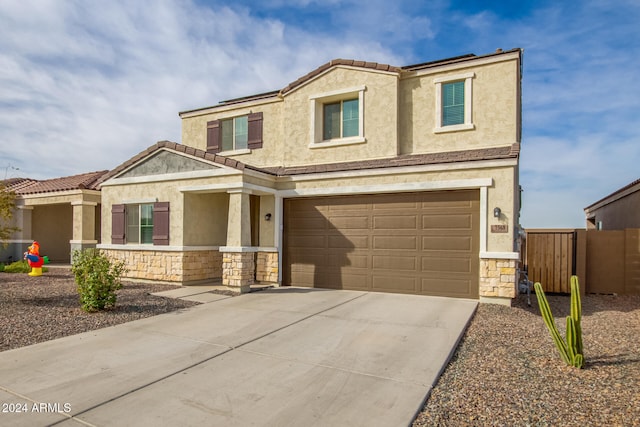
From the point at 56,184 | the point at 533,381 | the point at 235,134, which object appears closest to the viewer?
the point at 533,381

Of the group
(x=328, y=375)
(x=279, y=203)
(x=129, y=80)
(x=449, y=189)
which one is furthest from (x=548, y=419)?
(x=129, y=80)

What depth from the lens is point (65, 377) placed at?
14.7 ft

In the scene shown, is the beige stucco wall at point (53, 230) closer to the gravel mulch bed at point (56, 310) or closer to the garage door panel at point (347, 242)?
the gravel mulch bed at point (56, 310)

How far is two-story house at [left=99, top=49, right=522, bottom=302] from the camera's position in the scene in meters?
9.31

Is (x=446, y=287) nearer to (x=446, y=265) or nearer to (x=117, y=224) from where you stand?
(x=446, y=265)

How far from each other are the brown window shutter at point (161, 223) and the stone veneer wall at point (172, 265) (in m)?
0.42

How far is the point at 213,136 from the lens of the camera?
14.7 metres

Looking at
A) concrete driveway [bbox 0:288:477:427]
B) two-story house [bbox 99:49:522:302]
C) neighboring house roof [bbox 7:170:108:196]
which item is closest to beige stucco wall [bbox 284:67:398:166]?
two-story house [bbox 99:49:522:302]

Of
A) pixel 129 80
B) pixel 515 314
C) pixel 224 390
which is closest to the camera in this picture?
pixel 224 390

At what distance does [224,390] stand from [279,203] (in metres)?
7.78

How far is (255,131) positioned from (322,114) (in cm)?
279

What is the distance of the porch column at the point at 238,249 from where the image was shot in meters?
10.2

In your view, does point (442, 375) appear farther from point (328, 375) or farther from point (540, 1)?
point (540, 1)

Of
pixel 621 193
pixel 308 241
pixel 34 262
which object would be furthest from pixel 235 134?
pixel 621 193
